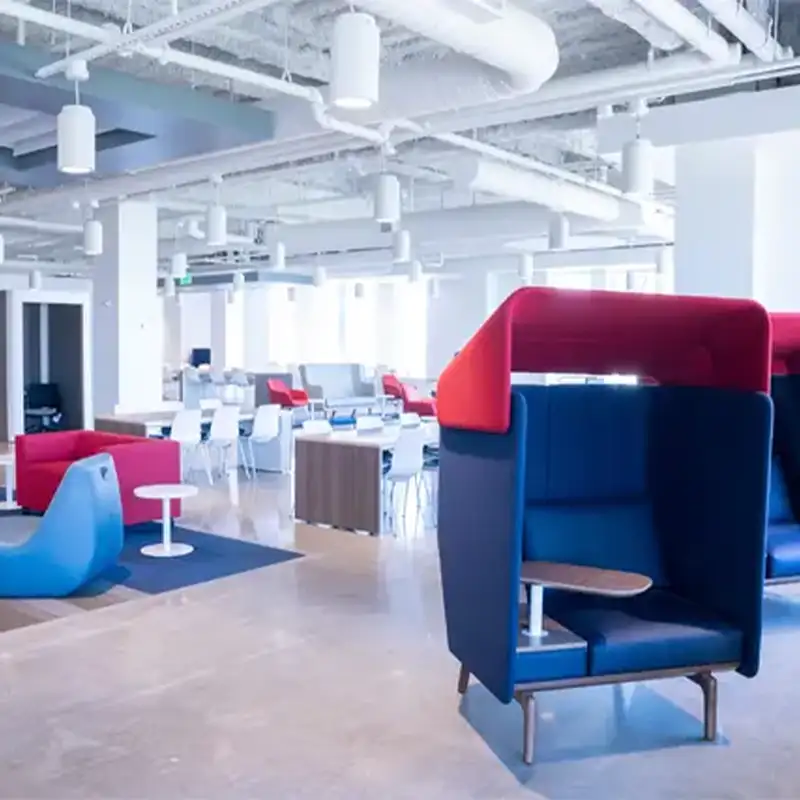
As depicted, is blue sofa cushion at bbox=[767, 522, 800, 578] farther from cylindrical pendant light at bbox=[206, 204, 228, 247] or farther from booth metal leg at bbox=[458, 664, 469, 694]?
cylindrical pendant light at bbox=[206, 204, 228, 247]

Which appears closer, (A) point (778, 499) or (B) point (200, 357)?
(A) point (778, 499)

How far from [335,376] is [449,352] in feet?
11.3

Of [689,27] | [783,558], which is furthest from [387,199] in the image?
[783,558]

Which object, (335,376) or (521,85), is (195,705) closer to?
(521,85)

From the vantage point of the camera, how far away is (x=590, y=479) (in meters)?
4.44

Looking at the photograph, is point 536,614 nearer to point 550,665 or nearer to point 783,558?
point 550,665

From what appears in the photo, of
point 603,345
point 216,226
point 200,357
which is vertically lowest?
point 200,357

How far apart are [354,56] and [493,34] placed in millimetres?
1162

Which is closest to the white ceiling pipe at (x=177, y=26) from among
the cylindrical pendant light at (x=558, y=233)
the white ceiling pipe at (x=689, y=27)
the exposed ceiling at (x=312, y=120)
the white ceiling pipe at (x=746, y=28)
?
the exposed ceiling at (x=312, y=120)

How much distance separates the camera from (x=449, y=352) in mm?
19547

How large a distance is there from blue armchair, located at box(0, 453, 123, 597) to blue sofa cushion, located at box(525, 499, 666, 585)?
9.75 ft

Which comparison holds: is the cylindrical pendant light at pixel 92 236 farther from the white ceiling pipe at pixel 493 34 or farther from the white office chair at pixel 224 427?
the white ceiling pipe at pixel 493 34

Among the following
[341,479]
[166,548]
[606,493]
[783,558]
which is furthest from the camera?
[341,479]

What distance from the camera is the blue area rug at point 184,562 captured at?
6227mm
